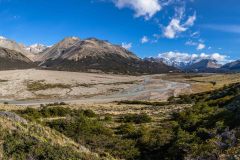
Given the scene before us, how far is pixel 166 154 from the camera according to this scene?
80.8 feet

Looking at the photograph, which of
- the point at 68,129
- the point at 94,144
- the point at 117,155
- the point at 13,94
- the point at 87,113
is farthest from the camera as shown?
the point at 13,94

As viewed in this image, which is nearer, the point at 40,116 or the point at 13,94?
the point at 40,116

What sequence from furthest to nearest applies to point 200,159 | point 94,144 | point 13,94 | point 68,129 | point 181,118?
point 13,94
point 181,118
point 68,129
point 94,144
point 200,159

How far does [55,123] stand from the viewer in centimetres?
3169

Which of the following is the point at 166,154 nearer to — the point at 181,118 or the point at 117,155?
the point at 117,155

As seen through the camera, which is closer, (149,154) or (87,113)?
(149,154)

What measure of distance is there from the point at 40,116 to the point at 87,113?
6372mm

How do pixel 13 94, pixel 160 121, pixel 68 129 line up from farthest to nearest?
1. pixel 13 94
2. pixel 160 121
3. pixel 68 129

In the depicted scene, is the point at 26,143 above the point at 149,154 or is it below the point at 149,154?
above

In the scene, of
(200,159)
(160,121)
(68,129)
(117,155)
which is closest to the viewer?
(200,159)

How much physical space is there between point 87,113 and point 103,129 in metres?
15.6

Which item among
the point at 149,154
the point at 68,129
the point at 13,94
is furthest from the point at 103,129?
the point at 13,94

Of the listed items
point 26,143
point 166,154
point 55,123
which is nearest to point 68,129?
point 55,123

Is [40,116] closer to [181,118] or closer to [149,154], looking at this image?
[181,118]
